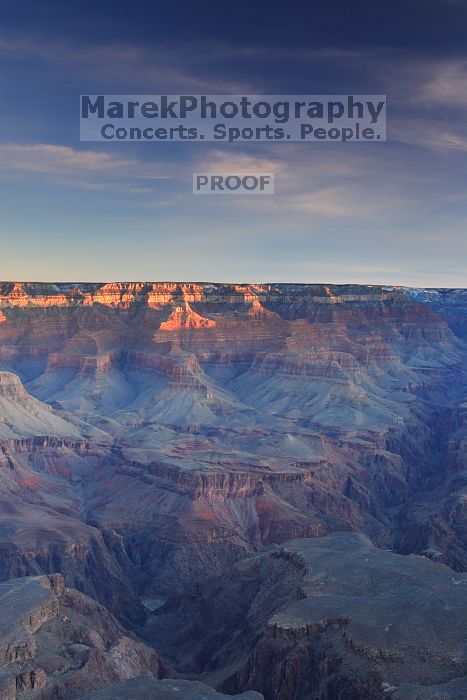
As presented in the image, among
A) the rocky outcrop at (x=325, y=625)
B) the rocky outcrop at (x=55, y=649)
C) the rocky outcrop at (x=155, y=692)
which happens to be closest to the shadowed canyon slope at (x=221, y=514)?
the rocky outcrop at (x=325, y=625)

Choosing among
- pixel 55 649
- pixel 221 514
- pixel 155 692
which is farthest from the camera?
pixel 221 514

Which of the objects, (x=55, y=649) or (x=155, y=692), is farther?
(x=55, y=649)

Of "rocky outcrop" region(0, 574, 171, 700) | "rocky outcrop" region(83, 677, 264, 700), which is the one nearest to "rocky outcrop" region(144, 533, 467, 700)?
"rocky outcrop" region(83, 677, 264, 700)

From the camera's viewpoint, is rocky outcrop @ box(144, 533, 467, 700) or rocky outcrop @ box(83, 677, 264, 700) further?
rocky outcrop @ box(144, 533, 467, 700)

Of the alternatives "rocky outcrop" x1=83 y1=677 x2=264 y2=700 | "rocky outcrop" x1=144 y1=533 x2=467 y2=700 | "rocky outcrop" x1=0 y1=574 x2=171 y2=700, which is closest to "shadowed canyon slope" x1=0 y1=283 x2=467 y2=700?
"rocky outcrop" x1=144 y1=533 x2=467 y2=700

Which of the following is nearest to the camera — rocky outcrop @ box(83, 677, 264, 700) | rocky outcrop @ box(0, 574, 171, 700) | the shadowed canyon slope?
rocky outcrop @ box(83, 677, 264, 700)

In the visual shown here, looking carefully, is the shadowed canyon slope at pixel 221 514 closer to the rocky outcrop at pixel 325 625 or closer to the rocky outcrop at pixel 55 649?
the rocky outcrop at pixel 325 625

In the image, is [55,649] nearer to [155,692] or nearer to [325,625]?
[155,692]

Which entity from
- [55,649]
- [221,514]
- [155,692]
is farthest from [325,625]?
[221,514]

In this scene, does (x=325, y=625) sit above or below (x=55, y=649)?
above

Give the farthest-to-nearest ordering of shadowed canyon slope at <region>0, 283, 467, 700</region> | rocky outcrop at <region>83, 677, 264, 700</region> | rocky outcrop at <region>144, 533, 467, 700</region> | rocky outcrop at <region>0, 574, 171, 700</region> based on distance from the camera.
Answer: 1. shadowed canyon slope at <region>0, 283, 467, 700</region>
2. rocky outcrop at <region>0, 574, 171, 700</region>
3. rocky outcrop at <region>144, 533, 467, 700</region>
4. rocky outcrop at <region>83, 677, 264, 700</region>

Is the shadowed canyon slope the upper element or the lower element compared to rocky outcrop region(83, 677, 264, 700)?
lower

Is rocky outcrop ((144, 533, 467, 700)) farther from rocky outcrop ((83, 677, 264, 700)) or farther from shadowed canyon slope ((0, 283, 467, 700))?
rocky outcrop ((83, 677, 264, 700))
